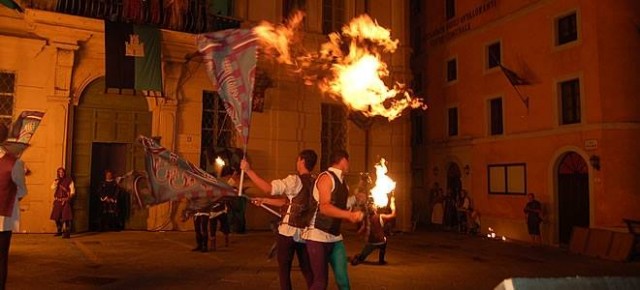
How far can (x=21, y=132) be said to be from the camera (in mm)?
6469

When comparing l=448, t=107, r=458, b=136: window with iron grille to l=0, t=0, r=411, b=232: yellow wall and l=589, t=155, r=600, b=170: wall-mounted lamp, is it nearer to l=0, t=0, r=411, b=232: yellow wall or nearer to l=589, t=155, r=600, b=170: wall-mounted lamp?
l=0, t=0, r=411, b=232: yellow wall

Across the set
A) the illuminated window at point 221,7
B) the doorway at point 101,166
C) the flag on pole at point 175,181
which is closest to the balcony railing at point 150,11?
the illuminated window at point 221,7

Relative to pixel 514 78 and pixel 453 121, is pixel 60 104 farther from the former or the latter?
pixel 453 121

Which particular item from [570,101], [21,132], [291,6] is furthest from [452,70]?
[21,132]

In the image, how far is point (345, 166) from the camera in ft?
20.1

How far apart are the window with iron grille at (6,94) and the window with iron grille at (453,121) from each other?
17226 mm

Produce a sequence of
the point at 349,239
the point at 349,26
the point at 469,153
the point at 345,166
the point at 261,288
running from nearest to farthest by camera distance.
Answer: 1. the point at 345,166
2. the point at 261,288
3. the point at 349,239
4. the point at 349,26
5. the point at 469,153

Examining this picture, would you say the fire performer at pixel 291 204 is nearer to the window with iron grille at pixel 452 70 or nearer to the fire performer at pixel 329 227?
the fire performer at pixel 329 227

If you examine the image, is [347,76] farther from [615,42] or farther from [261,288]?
[261,288]

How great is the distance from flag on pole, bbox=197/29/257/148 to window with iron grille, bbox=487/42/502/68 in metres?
16.7

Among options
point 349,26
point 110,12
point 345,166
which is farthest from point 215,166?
point 345,166

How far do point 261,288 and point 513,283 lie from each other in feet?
20.6

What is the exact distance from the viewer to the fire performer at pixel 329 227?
575 centimetres

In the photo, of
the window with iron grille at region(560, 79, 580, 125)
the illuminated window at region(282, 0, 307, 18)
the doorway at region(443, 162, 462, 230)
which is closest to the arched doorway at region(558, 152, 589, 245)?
the window with iron grille at region(560, 79, 580, 125)
